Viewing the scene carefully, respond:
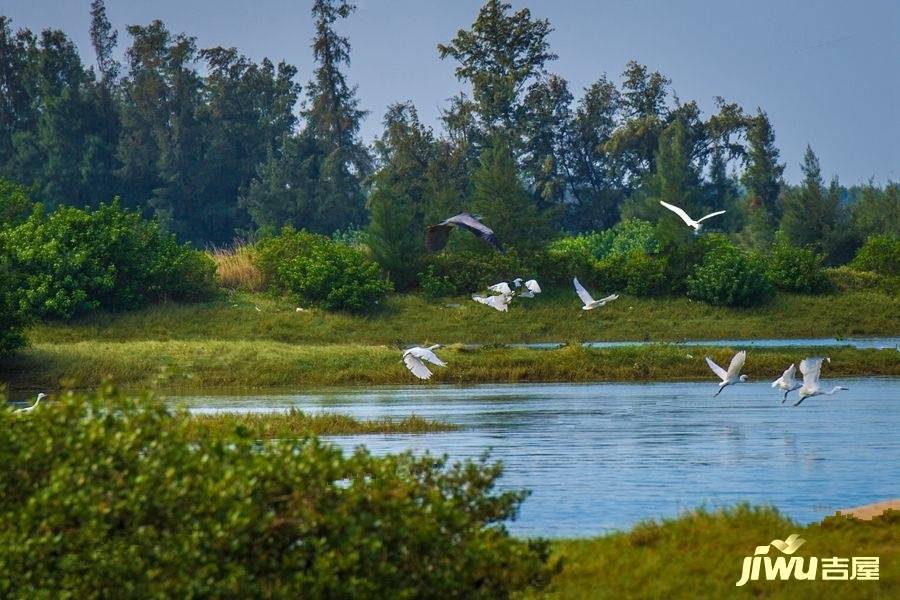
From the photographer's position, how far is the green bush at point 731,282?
62000mm

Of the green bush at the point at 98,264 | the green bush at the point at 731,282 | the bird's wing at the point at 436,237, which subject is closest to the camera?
the bird's wing at the point at 436,237

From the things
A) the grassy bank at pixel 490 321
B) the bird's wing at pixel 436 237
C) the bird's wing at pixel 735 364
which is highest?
the bird's wing at pixel 436 237

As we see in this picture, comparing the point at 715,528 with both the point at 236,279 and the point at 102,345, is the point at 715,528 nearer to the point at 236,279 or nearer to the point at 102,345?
the point at 102,345

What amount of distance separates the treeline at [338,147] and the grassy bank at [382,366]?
3544 centimetres

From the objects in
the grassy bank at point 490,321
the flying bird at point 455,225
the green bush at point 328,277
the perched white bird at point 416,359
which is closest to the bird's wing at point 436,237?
the flying bird at point 455,225

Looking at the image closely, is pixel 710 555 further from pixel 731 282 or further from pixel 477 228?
pixel 731 282

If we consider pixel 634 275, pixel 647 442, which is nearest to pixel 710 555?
pixel 647 442

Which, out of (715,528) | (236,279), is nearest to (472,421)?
(715,528)

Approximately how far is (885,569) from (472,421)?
18590 millimetres

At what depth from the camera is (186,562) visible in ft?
28.1

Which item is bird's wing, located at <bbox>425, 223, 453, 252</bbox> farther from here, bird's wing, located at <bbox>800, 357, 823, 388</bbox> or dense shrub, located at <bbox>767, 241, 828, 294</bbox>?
dense shrub, located at <bbox>767, 241, 828, 294</bbox>

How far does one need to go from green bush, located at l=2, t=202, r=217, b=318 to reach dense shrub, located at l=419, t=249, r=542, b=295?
9747 millimetres

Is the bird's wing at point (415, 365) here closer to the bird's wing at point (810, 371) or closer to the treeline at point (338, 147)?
the bird's wing at point (810, 371)

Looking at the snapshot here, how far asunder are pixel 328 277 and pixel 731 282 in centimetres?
1690
